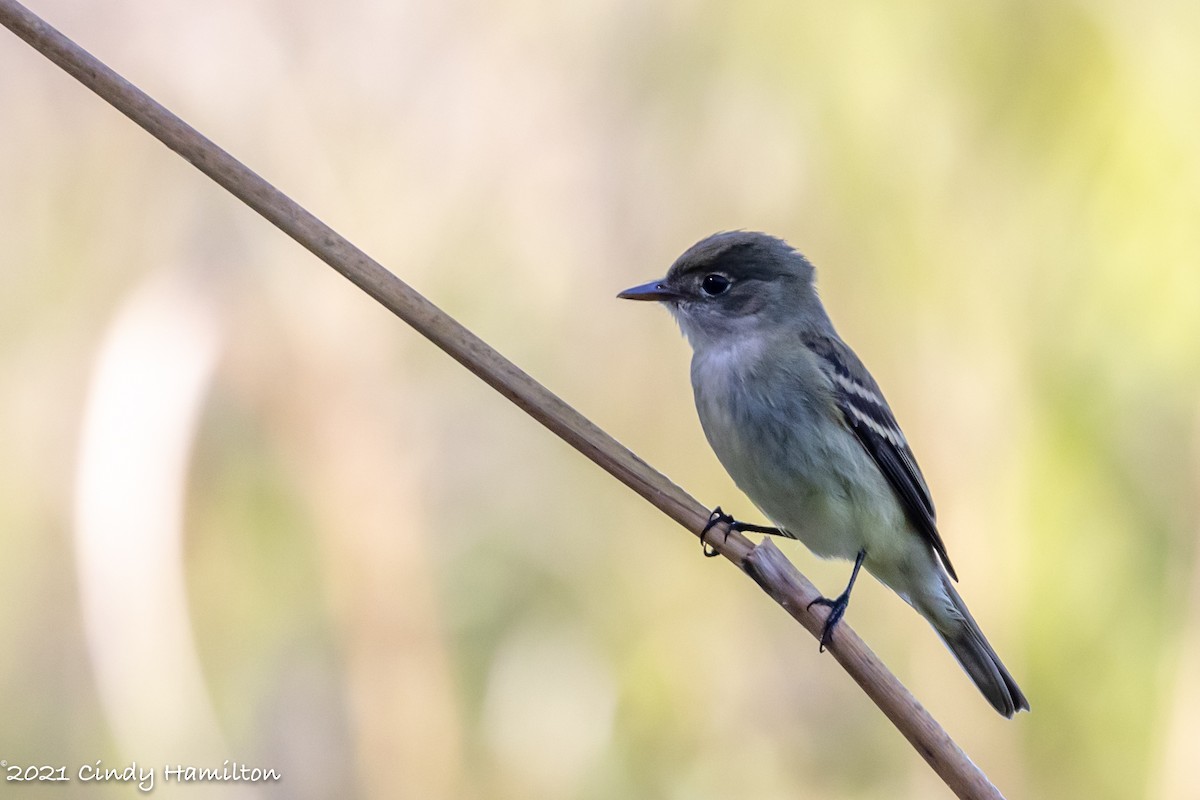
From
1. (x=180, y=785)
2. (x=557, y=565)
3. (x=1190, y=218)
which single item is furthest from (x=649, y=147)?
(x=180, y=785)

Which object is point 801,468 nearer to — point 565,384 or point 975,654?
point 975,654

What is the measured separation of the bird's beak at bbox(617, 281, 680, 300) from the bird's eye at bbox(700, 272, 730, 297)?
0.09 meters

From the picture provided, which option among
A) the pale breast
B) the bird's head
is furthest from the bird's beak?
the pale breast

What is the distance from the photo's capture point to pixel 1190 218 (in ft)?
13.7

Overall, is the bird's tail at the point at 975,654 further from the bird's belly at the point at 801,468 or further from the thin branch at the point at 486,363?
the thin branch at the point at 486,363

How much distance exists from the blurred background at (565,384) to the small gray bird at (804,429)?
59 cm

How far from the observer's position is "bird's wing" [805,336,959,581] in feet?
11.1

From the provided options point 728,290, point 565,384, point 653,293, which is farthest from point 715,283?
point 565,384

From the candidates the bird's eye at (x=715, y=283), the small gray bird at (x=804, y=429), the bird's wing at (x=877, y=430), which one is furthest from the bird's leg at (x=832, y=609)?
the bird's eye at (x=715, y=283)

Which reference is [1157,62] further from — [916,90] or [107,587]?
[107,587]

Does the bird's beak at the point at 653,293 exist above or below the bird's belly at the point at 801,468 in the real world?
above

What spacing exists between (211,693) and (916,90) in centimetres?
306

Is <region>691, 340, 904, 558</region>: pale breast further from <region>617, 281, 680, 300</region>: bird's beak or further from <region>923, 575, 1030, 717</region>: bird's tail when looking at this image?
<region>923, 575, 1030, 717</region>: bird's tail

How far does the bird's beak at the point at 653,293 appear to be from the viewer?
3.38 metres
